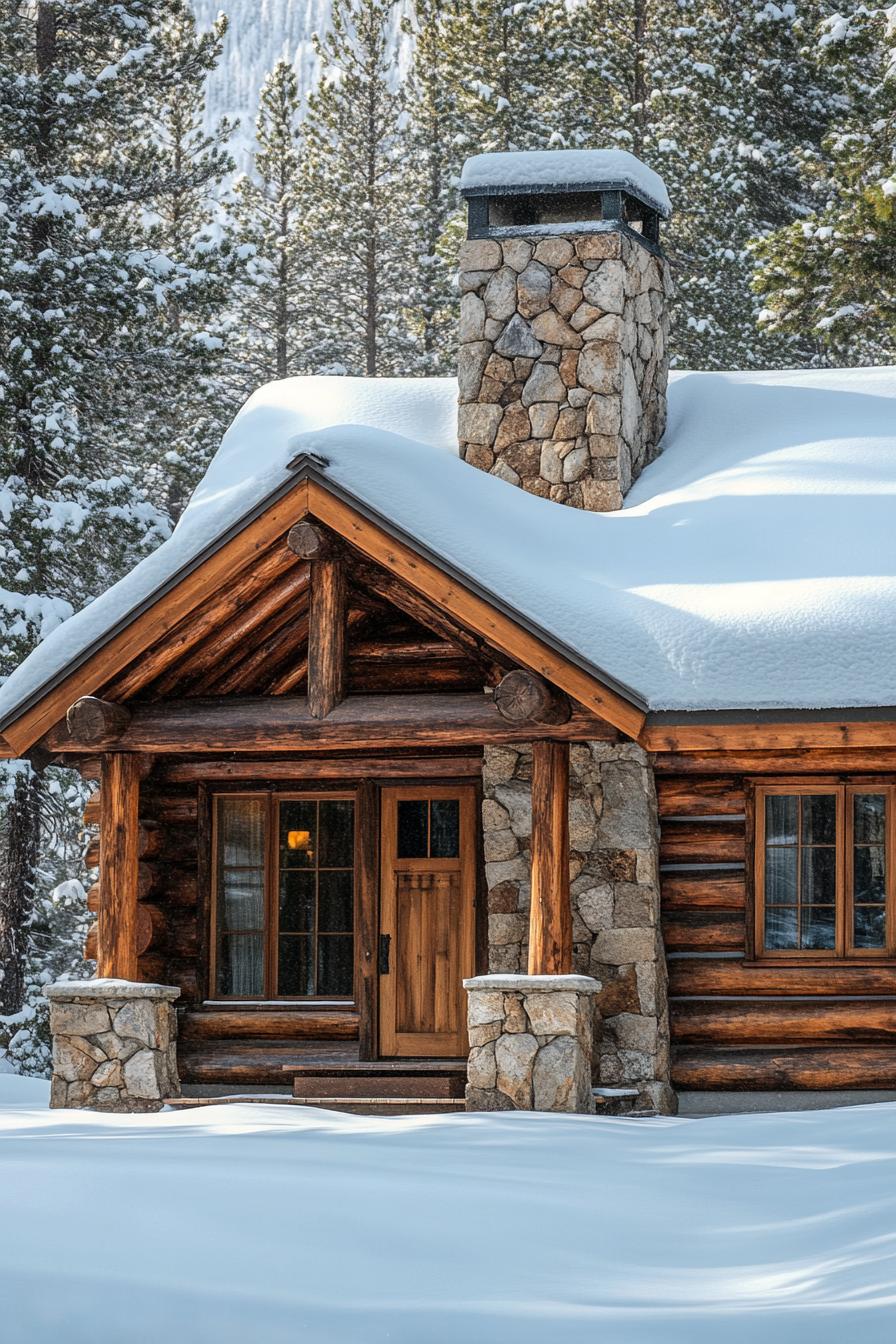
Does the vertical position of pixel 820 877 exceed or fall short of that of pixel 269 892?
it exceeds it

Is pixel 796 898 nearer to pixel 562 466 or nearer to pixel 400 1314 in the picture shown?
pixel 562 466

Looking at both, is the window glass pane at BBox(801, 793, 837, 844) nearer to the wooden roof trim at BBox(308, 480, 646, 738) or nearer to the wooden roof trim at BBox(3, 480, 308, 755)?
the wooden roof trim at BBox(308, 480, 646, 738)

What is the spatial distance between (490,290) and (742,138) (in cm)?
1421

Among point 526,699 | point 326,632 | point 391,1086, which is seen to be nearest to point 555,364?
point 326,632

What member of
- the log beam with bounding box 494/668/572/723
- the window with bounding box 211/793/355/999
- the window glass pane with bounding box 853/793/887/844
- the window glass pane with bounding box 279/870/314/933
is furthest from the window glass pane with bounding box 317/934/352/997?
the window glass pane with bounding box 853/793/887/844

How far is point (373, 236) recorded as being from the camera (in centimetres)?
3362

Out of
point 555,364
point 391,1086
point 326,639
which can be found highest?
point 555,364

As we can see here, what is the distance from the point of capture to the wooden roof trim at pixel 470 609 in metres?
10.8

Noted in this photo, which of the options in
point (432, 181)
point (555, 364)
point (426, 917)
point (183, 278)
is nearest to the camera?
point (426, 917)

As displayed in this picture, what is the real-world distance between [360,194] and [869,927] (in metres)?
24.1

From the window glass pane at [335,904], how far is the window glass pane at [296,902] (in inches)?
2.9

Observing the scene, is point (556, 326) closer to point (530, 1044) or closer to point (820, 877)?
point (820, 877)

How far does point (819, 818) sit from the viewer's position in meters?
12.4

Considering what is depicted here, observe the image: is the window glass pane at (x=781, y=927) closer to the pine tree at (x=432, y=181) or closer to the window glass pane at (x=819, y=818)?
the window glass pane at (x=819, y=818)
